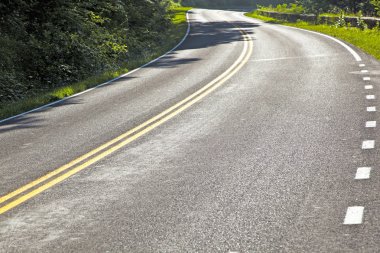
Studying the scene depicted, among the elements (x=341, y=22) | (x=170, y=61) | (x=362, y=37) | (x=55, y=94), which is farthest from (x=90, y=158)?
(x=341, y=22)

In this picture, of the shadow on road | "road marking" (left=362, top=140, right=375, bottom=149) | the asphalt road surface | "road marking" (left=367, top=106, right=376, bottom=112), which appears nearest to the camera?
the asphalt road surface

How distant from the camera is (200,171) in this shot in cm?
742

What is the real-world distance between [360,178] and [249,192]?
46.4 inches

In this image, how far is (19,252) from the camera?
508cm

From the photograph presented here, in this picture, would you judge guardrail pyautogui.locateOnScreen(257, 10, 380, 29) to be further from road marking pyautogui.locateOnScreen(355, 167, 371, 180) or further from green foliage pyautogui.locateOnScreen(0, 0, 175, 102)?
road marking pyautogui.locateOnScreen(355, 167, 371, 180)

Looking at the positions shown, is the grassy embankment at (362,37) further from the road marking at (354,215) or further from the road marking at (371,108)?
the road marking at (354,215)

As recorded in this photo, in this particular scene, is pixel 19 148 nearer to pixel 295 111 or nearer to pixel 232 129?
pixel 232 129

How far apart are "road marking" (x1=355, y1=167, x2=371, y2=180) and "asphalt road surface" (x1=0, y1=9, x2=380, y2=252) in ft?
0.10

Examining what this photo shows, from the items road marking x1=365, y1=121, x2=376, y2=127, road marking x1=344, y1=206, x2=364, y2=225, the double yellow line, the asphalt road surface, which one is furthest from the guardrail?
road marking x1=344, y1=206, x2=364, y2=225

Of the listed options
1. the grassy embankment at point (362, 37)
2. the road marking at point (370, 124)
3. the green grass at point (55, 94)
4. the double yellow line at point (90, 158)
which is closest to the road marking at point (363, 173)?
the road marking at point (370, 124)

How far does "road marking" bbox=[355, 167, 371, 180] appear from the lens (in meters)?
6.69

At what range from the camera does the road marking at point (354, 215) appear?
5.30 meters

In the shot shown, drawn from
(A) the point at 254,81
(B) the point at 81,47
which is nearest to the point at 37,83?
(B) the point at 81,47

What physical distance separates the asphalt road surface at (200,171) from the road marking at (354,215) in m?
0.02
